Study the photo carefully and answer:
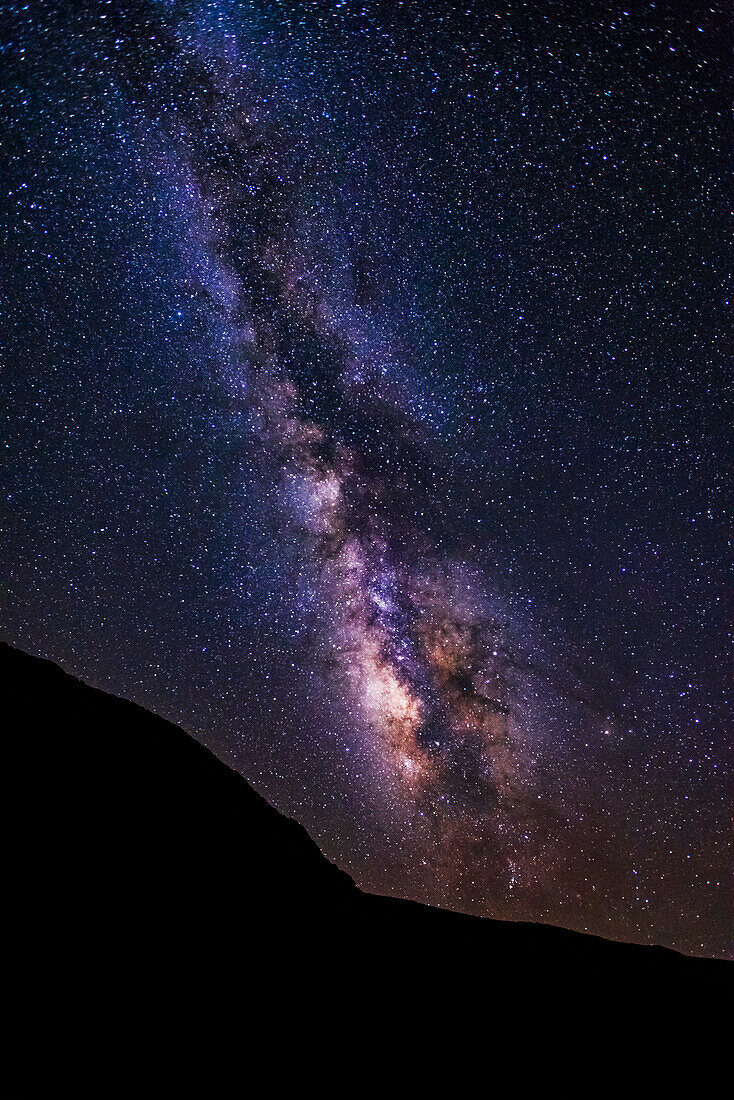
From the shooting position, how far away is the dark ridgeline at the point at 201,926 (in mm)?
4988

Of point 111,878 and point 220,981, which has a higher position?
point 111,878

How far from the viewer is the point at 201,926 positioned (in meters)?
6.50

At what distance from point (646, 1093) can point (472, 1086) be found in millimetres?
3222

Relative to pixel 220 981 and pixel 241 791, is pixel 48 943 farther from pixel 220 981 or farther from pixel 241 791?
pixel 241 791

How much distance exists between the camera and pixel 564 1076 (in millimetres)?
8391

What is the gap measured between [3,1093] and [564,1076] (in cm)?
832

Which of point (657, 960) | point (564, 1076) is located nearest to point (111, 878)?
point (564, 1076)

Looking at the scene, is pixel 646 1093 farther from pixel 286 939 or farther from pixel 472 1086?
pixel 286 939

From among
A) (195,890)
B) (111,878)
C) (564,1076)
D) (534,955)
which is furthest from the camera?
(534,955)

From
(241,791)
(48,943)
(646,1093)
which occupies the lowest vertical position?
(48,943)

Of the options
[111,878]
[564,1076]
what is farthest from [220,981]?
[564,1076]

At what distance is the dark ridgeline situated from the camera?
4.99 metres

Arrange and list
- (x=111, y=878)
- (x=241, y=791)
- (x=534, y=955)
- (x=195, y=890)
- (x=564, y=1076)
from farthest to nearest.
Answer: (x=534, y=955) < (x=241, y=791) < (x=564, y=1076) < (x=195, y=890) < (x=111, y=878)

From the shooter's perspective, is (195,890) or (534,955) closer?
(195,890)
